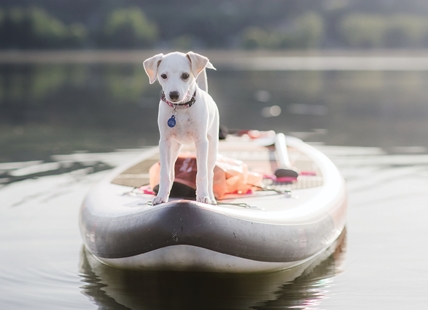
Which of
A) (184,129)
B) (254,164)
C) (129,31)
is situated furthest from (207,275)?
(129,31)

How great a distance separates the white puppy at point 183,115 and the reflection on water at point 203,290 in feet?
2.94

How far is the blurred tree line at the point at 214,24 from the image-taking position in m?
106

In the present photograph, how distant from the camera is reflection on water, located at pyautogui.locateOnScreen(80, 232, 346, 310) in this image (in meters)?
6.99

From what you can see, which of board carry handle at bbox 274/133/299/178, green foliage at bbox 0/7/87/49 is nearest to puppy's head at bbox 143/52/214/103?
board carry handle at bbox 274/133/299/178

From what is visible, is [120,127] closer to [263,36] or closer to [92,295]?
[92,295]

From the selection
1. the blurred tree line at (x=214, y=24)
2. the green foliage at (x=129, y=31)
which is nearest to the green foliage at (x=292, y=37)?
the blurred tree line at (x=214, y=24)

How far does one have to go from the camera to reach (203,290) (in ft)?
23.6

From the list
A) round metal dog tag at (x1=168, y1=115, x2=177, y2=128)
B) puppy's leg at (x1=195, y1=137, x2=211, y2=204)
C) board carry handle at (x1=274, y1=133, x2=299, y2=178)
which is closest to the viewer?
round metal dog tag at (x1=168, y1=115, x2=177, y2=128)

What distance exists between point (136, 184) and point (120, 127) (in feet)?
38.5

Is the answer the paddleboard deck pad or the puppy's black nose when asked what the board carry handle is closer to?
the paddleboard deck pad

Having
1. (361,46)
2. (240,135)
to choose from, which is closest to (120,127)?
(240,135)

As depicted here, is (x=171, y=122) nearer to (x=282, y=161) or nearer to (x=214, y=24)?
(x=282, y=161)

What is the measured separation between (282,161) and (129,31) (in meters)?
103

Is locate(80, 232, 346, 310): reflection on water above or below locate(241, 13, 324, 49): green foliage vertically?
below
